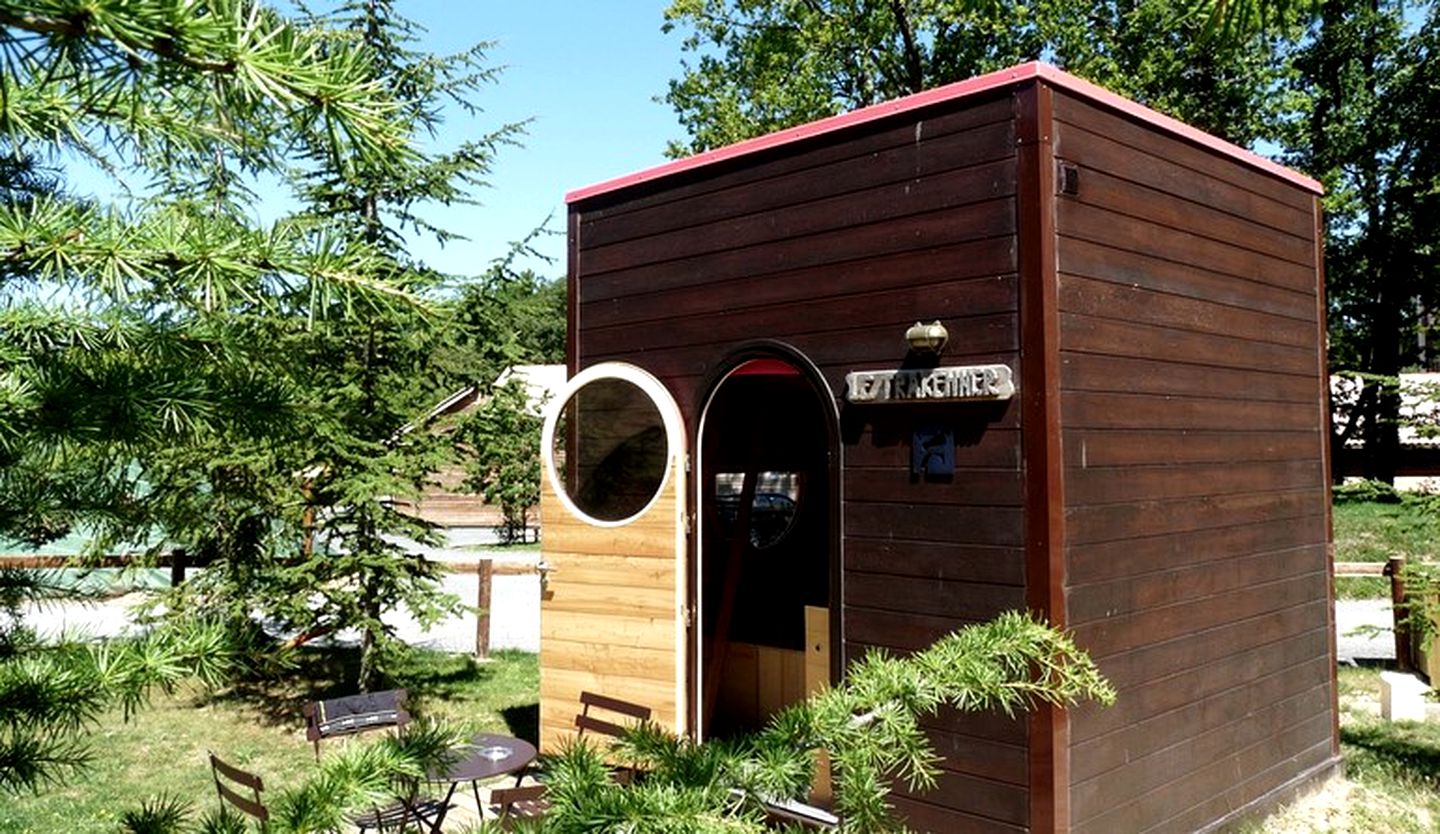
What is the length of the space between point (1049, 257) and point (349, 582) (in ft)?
17.9

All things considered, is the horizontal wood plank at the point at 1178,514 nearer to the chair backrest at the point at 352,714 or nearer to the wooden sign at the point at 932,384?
the wooden sign at the point at 932,384

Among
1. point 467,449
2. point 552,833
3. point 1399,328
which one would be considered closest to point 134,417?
point 552,833

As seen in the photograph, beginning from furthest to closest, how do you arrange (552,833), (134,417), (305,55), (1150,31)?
(1150,31)
(552,833)
(134,417)
(305,55)

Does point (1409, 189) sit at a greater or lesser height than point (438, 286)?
greater

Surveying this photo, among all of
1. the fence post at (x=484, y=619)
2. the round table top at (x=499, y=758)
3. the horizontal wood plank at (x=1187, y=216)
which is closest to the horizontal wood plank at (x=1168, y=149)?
the horizontal wood plank at (x=1187, y=216)

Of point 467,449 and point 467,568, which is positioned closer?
point 467,449

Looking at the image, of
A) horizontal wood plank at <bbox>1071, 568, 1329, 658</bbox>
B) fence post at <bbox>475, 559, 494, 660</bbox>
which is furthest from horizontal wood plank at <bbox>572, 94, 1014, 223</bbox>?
fence post at <bbox>475, 559, 494, 660</bbox>

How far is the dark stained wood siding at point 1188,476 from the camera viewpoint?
421 centimetres

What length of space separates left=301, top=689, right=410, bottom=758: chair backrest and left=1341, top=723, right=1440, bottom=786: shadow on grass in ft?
17.1

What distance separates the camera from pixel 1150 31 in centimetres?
1797

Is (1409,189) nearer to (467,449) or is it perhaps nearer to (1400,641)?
(1400,641)

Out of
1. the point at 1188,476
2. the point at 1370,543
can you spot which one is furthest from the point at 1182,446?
the point at 1370,543

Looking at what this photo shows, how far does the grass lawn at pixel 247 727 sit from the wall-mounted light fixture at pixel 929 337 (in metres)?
3.02

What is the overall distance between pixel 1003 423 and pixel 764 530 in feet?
9.64
